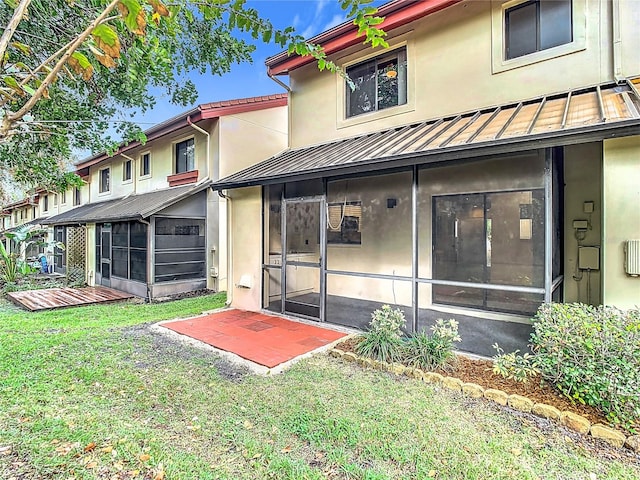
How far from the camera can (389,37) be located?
25.4 feet

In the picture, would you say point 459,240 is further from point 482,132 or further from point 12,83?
point 12,83

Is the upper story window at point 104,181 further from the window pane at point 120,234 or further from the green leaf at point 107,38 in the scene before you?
the green leaf at point 107,38

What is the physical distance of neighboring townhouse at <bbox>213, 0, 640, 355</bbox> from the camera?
15.4ft

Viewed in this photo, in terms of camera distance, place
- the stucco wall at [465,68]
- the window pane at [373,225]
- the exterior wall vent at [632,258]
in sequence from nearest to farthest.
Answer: the exterior wall vent at [632,258]
the stucco wall at [465,68]
the window pane at [373,225]

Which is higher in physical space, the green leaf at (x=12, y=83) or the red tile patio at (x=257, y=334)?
the green leaf at (x=12, y=83)

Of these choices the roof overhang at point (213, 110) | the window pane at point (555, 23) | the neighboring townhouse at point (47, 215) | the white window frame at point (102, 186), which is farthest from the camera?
the white window frame at point (102, 186)

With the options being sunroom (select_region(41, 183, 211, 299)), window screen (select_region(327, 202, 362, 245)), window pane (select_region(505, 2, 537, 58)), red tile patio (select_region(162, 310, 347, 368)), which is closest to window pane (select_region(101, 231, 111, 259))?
sunroom (select_region(41, 183, 211, 299))

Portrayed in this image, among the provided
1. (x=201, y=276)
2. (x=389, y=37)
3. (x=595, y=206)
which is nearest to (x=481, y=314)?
(x=595, y=206)

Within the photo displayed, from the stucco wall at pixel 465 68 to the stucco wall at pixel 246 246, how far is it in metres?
2.72

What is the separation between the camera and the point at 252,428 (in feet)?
11.2

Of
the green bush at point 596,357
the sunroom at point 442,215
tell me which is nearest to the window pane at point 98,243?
the sunroom at point 442,215

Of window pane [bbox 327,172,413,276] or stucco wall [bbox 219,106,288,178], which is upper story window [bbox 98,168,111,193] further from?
window pane [bbox 327,172,413,276]

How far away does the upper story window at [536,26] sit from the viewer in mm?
5785

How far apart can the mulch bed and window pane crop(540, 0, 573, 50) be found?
Answer: 559cm
